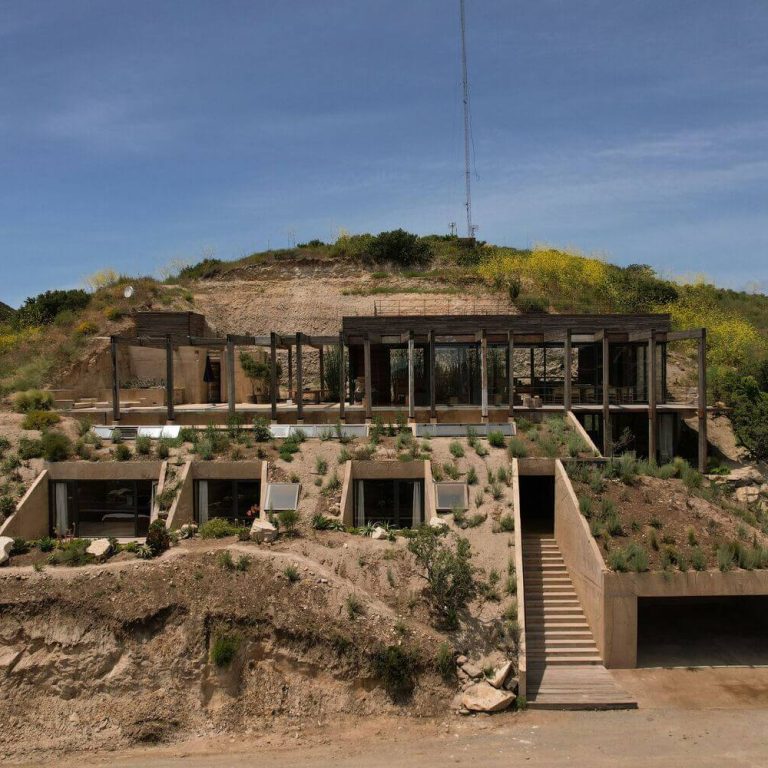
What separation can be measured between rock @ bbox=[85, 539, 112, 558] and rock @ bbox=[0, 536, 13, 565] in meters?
1.79

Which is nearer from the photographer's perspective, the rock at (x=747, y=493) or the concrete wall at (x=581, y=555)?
the concrete wall at (x=581, y=555)

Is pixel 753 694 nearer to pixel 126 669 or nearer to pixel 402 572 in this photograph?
pixel 402 572

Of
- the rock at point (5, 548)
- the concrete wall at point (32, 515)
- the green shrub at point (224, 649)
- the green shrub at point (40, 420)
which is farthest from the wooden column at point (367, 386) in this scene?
the rock at point (5, 548)

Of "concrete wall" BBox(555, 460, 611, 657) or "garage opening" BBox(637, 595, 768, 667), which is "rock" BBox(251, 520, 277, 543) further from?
"garage opening" BBox(637, 595, 768, 667)

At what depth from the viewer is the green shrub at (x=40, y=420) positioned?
Result: 2325cm

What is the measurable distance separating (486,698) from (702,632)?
6.49 meters

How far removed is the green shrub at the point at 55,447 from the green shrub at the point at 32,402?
5.10 metres

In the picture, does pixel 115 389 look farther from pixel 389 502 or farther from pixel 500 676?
pixel 500 676

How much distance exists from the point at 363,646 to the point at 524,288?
29998 mm

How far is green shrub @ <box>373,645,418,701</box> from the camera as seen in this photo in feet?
45.9

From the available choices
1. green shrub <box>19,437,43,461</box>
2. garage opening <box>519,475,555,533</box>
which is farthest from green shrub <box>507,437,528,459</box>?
green shrub <box>19,437,43,461</box>

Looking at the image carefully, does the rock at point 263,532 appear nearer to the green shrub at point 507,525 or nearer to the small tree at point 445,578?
the small tree at point 445,578

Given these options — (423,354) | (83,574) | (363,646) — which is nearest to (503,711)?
(363,646)

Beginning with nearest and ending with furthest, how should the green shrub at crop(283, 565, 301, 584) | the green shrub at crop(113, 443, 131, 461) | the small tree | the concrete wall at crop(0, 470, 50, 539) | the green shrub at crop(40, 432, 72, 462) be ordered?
the small tree, the green shrub at crop(283, 565, 301, 584), the concrete wall at crop(0, 470, 50, 539), the green shrub at crop(40, 432, 72, 462), the green shrub at crop(113, 443, 131, 461)
